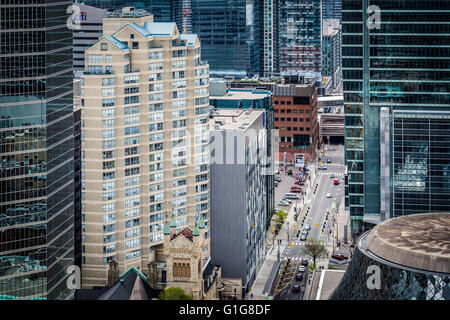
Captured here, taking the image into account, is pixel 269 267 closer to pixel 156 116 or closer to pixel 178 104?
pixel 178 104

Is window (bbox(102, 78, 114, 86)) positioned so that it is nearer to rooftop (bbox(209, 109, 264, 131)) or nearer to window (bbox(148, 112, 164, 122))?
window (bbox(148, 112, 164, 122))

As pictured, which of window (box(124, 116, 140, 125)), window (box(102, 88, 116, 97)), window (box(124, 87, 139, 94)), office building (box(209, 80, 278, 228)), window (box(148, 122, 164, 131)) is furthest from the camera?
office building (box(209, 80, 278, 228))

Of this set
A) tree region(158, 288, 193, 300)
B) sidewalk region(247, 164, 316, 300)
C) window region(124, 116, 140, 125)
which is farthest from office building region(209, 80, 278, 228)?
tree region(158, 288, 193, 300)

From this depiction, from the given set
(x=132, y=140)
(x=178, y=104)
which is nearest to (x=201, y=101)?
(x=178, y=104)

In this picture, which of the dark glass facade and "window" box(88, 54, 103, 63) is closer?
the dark glass facade

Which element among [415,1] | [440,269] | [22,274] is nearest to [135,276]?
[22,274]

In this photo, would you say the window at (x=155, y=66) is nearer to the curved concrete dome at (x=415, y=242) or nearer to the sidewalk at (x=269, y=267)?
the sidewalk at (x=269, y=267)
